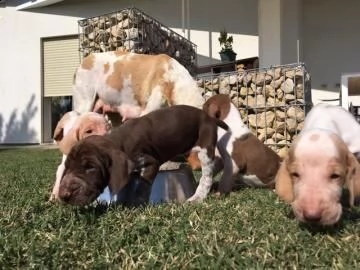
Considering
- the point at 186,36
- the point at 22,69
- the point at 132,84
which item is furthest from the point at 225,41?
the point at 132,84

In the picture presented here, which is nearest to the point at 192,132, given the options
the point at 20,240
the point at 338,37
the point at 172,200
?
the point at 172,200

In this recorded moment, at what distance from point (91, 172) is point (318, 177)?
1.32 m

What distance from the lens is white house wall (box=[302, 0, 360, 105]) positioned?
13516 millimetres

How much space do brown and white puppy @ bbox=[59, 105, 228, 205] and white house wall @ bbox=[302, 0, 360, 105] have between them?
9807 millimetres

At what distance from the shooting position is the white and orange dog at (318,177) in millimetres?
2555

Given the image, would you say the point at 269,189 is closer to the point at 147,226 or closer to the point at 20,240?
the point at 147,226

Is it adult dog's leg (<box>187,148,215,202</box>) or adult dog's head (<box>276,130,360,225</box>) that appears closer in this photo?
adult dog's head (<box>276,130,360,225</box>)

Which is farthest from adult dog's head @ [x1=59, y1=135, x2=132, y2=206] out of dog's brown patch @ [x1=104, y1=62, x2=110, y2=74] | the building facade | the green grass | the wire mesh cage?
the building facade

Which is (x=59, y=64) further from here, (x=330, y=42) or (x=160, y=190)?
(x=160, y=190)

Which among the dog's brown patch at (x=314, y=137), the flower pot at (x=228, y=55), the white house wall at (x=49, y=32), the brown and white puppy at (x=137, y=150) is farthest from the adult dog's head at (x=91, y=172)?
the white house wall at (x=49, y=32)

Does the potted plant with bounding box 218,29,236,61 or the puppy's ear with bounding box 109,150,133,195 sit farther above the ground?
the potted plant with bounding box 218,29,236,61

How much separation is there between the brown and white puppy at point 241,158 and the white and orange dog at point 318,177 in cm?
162

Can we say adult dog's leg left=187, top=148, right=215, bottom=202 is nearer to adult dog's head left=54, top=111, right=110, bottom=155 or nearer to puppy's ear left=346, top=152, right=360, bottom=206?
adult dog's head left=54, top=111, right=110, bottom=155

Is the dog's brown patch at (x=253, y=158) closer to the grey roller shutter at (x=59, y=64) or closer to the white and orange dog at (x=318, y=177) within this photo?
the white and orange dog at (x=318, y=177)
